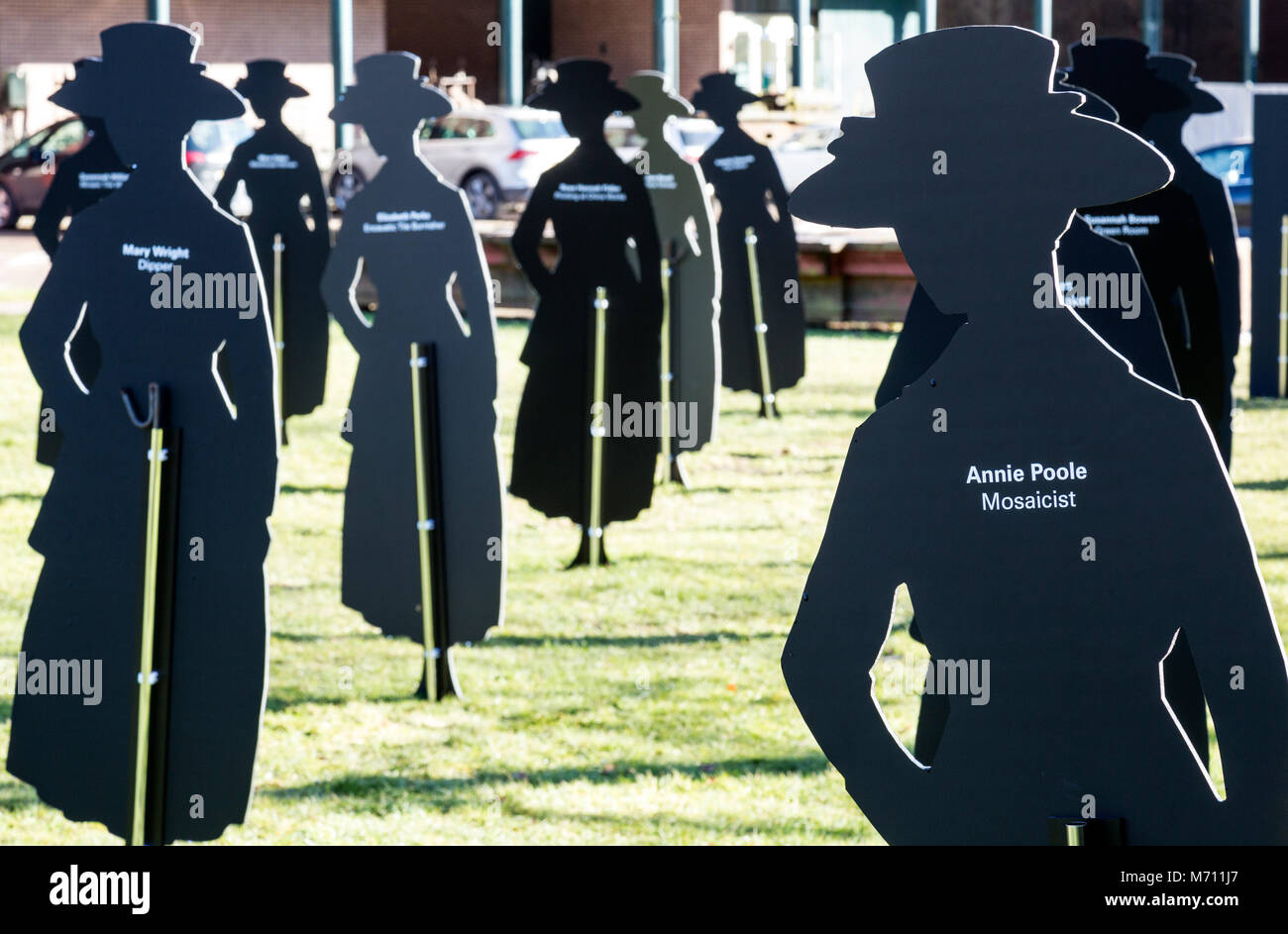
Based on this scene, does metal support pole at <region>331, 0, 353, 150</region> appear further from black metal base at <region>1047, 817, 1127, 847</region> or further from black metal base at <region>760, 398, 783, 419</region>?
black metal base at <region>1047, 817, 1127, 847</region>

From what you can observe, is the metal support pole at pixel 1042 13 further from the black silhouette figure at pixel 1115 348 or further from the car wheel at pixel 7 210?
the black silhouette figure at pixel 1115 348

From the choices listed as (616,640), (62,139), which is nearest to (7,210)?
(62,139)

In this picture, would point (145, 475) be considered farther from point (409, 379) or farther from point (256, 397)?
point (409, 379)

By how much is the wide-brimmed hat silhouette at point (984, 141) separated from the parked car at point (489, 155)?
81.3ft

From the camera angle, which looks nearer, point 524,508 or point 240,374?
point 240,374

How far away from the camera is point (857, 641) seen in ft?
8.74

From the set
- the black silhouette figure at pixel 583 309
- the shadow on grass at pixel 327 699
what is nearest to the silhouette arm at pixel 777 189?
the black silhouette figure at pixel 583 309

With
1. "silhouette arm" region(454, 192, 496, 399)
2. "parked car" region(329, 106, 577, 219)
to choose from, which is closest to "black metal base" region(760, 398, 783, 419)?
"silhouette arm" region(454, 192, 496, 399)

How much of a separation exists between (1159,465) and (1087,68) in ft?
11.8

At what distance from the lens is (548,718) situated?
6.14 m

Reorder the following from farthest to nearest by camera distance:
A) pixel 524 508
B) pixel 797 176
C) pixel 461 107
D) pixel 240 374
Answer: pixel 461 107 → pixel 797 176 → pixel 524 508 → pixel 240 374

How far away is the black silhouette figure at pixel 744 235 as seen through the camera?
468 inches
